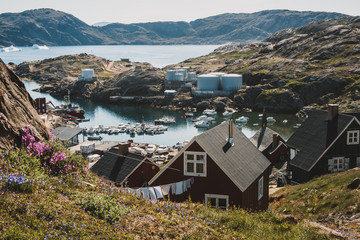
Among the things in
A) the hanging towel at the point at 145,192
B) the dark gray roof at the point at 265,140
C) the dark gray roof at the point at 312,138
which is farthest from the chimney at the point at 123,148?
the dark gray roof at the point at 265,140

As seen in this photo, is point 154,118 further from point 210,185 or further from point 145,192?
point 145,192

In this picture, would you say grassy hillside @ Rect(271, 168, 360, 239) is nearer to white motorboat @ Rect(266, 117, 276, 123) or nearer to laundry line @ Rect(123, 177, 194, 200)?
laundry line @ Rect(123, 177, 194, 200)

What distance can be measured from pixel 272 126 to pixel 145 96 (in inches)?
2639

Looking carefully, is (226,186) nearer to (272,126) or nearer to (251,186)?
(251,186)

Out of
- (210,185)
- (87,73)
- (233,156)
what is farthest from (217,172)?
(87,73)

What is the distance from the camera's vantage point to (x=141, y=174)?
96.6ft

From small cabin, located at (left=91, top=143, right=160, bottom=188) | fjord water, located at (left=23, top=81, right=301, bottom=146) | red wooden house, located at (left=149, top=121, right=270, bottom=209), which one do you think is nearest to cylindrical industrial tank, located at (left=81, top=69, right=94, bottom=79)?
fjord water, located at (left=23, top=81, right=301, bottom=146)

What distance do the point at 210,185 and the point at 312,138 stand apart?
1666 centimetres

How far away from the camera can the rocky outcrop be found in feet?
39.9

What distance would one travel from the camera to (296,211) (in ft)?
70.5

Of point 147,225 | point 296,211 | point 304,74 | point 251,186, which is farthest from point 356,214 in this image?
point 304,74

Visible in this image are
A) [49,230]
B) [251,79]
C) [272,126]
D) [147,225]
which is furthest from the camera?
[251,79]

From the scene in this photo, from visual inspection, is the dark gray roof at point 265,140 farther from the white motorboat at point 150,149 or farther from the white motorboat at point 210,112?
the white motorboat at point 210,112

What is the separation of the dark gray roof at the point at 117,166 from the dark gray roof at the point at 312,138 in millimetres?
14933
